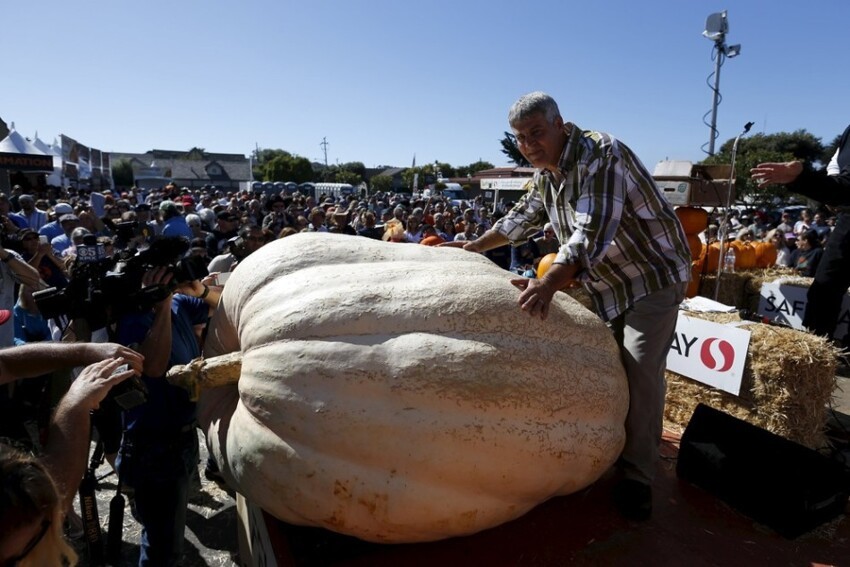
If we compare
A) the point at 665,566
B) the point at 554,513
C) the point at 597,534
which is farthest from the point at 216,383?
the point at 665,566

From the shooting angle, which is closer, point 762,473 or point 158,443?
point 762,473

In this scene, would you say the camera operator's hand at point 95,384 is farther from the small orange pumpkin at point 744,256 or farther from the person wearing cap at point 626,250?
the small orange pumpkin at point 744,256

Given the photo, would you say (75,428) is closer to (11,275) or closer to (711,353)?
(711,353)

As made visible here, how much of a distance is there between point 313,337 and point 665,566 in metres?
1.57

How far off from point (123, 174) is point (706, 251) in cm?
7543

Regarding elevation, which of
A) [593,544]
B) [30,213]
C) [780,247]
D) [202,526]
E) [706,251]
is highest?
[30,213]

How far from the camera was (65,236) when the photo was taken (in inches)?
328

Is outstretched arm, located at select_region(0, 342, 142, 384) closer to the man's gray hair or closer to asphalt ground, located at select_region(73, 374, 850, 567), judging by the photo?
asphalt ground, located at select_region(73, 374, 850, 567)

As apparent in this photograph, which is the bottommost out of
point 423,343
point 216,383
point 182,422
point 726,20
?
point 182,422

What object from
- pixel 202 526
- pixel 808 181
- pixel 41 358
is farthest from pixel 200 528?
pixel 808 181

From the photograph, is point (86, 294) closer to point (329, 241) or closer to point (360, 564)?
point (329, 241)

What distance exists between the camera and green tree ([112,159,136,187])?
2648 inches

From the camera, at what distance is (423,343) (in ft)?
6.48

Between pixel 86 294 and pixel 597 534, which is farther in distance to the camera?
pixel 86 294
